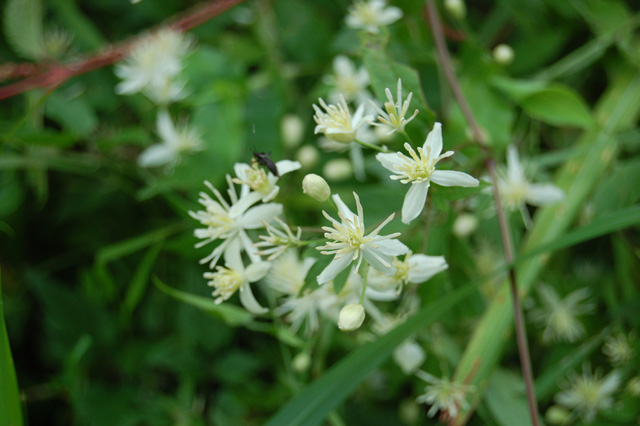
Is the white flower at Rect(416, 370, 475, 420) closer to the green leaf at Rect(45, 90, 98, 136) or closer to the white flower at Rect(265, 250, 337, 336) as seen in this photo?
the white flower at Rect(265, 250, 337, 336)

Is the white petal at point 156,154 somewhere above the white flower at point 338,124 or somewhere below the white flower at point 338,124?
below

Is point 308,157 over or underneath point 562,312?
over

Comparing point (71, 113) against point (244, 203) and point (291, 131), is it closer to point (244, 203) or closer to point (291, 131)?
point (291, 131)

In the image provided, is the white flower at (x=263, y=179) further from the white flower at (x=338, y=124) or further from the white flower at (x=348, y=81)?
the white flower at (x=348, y=81)

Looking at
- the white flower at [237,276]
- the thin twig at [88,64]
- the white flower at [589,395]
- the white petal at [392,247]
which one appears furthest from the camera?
the thin twig at [88,64]

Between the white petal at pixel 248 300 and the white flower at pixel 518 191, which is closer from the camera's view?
the white petal at pixel 248 300

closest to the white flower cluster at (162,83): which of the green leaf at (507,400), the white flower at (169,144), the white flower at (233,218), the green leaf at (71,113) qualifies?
the white flower at (169,144)

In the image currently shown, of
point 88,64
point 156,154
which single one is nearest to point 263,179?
point 156,154

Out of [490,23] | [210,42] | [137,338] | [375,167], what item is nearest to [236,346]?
[137,338]
